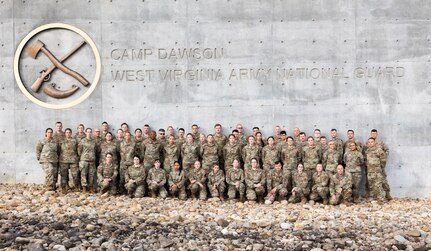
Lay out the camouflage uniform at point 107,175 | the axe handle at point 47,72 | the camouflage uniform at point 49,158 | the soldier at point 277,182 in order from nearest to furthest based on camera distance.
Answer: the soldier at point 277,182, the camouflage uniform at point 107,175, the camouflage uniform at point 49,158, the axe handle at point 47,72

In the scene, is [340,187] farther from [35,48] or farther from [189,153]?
[35,48]

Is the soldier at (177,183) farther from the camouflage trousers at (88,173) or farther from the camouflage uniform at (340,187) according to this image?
the camouflage uniform at (340,187)

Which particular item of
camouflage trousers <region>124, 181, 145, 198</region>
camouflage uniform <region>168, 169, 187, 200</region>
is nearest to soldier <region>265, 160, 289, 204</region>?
camouflage uniform <region>168, 169, 187, 200</region>

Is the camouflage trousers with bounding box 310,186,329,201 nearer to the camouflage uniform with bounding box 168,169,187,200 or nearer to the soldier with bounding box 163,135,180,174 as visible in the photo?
the camouflage uniform with bounding box 168,169,187,200

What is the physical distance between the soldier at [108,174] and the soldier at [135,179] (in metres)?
0.28

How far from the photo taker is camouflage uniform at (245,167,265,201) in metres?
14.4

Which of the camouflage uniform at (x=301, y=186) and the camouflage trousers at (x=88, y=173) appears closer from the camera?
the camouflage uniform at (x=301, y=186)

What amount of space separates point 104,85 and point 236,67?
3.12m

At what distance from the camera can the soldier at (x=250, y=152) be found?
48.2 feet

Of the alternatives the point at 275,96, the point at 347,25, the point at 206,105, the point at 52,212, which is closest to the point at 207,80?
the point at 206,105

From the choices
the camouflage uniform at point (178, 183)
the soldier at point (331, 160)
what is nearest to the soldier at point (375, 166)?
the soldier at point (331, 160)

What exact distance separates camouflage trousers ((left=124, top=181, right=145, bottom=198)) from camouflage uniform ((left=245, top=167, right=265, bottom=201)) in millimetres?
2240

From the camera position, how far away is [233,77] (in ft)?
52.0

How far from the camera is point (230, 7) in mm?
15844
